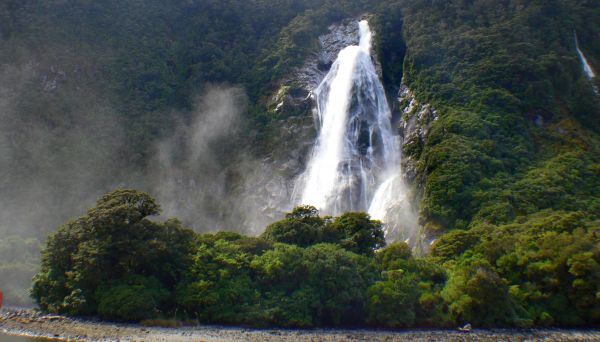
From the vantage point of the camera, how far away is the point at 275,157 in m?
56.3

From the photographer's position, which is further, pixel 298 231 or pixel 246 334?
pixel 298 231

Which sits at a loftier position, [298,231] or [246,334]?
[298,231]

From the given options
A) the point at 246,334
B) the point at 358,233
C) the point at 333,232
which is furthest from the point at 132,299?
the point at 358,233

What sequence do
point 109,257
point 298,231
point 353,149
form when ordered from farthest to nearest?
point 353,149 → point 298,231 → point 109,257

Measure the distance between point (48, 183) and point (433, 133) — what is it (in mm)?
34741

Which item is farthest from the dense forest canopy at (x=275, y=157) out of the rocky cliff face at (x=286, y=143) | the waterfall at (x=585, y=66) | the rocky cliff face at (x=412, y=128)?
the waterfall at (x=585, y=66)

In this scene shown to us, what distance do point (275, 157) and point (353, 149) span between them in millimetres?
7990

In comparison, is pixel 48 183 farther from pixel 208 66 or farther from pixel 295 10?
pixel 295 10

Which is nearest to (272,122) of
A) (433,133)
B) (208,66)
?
(208,66)

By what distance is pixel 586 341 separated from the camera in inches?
987

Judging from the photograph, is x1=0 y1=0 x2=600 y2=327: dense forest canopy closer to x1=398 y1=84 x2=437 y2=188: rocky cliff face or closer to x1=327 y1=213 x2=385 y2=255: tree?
x1=327 y1=213 x2=385 y2=255: tree

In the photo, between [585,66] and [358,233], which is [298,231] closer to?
[358,233]

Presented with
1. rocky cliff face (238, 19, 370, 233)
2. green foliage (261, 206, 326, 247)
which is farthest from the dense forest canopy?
rocky cliff face (238, 19, 370, 233)

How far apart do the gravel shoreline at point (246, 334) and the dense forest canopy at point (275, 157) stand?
100 centimetres
